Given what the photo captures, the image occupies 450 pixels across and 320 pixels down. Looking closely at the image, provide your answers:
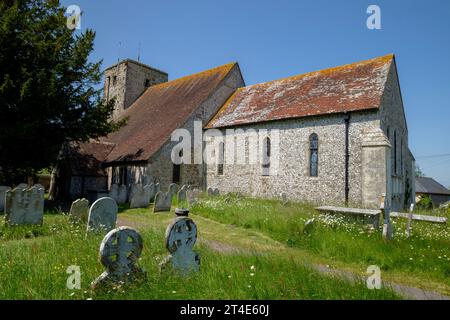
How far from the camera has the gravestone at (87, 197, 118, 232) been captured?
770cm

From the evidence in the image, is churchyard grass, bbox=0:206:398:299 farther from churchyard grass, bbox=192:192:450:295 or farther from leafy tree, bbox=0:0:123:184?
leafy tree, bbox=0:0:123:184

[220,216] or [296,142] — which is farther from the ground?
[296,142]

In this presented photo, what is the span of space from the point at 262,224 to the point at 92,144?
649 inches

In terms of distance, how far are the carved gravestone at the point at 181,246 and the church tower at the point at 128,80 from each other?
26.4 meters

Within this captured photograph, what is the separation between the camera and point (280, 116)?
17.6 meters

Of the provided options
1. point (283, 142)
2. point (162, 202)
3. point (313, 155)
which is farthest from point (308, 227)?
point (283, 142)

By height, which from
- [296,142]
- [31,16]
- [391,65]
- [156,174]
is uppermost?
[31,16]

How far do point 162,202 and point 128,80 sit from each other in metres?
19.5

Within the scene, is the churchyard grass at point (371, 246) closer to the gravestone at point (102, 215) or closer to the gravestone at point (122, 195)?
the gravestone at point (102, 215)

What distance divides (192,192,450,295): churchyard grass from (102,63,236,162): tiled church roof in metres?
10.8

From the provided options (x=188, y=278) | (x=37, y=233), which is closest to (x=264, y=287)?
(x=188, y=278)

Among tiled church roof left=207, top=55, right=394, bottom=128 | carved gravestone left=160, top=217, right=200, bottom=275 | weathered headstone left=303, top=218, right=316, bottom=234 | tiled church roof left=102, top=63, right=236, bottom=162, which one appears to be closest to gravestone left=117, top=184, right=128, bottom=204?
tiled church roof left=102, top=63, right=236, bottom=162

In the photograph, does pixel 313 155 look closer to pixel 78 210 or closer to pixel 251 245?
pixel 251 245

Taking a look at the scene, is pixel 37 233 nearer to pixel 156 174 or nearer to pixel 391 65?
pixel 156 174
